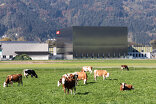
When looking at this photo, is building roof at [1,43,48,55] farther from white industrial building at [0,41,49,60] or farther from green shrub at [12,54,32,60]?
green shrub at [12,54,32,60]

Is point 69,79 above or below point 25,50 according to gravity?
above

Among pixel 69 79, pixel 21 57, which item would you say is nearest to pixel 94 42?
pixel 21 57

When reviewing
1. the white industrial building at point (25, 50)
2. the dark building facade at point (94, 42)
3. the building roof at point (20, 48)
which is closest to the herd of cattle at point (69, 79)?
the white industrial building at point (25, 50)

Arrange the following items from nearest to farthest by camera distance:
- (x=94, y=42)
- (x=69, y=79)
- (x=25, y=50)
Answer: (x=69, y=79), (x=25, y=50), (x=94, y=42)

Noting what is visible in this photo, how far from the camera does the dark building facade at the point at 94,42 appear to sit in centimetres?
17150

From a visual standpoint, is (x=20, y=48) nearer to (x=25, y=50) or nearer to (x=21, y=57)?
(x=25, y=50)

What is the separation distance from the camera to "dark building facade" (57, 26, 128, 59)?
172m

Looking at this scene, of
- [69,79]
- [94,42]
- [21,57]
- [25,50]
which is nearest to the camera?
[69,79]

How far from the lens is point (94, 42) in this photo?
580 ft

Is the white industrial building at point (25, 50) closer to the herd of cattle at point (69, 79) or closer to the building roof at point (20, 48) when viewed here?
the building roof at point (20, 48)

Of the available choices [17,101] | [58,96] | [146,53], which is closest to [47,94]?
[58,96]

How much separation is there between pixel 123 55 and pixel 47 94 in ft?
512

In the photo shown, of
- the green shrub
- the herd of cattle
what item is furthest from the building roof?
the herd of cattle

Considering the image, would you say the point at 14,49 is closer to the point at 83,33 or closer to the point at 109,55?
the point at 83,33
